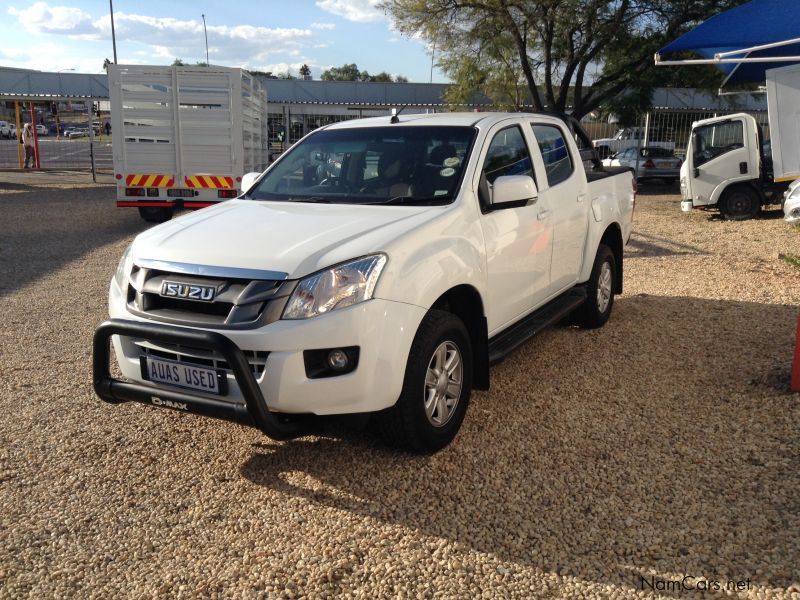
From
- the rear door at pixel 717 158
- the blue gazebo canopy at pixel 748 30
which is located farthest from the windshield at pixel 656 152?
the blue gazebo canopy at pixel 748 30

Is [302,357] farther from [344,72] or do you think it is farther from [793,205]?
[344,72]

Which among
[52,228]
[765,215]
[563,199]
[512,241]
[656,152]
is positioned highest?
[656,152]

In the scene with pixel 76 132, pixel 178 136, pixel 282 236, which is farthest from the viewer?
pixel 76 132

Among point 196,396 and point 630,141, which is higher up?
point 630,141

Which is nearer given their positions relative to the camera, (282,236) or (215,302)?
(215,302)

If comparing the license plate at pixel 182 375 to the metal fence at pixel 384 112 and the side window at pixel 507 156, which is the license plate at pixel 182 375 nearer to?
the side window at pixel 507 156

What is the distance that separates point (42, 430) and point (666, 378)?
409 centimetres

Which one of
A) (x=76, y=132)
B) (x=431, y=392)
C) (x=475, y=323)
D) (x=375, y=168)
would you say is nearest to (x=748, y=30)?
(x=375, y=168)

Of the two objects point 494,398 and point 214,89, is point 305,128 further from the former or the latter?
point 494,398

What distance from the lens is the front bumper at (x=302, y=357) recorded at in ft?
10.4

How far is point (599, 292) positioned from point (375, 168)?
8.53ft

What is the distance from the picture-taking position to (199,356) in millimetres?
3346

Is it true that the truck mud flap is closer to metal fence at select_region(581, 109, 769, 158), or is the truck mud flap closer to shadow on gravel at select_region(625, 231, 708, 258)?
shadow on gravel at select_region(625, 231, 708, 258)

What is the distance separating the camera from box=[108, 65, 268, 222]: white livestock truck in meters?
12.6
